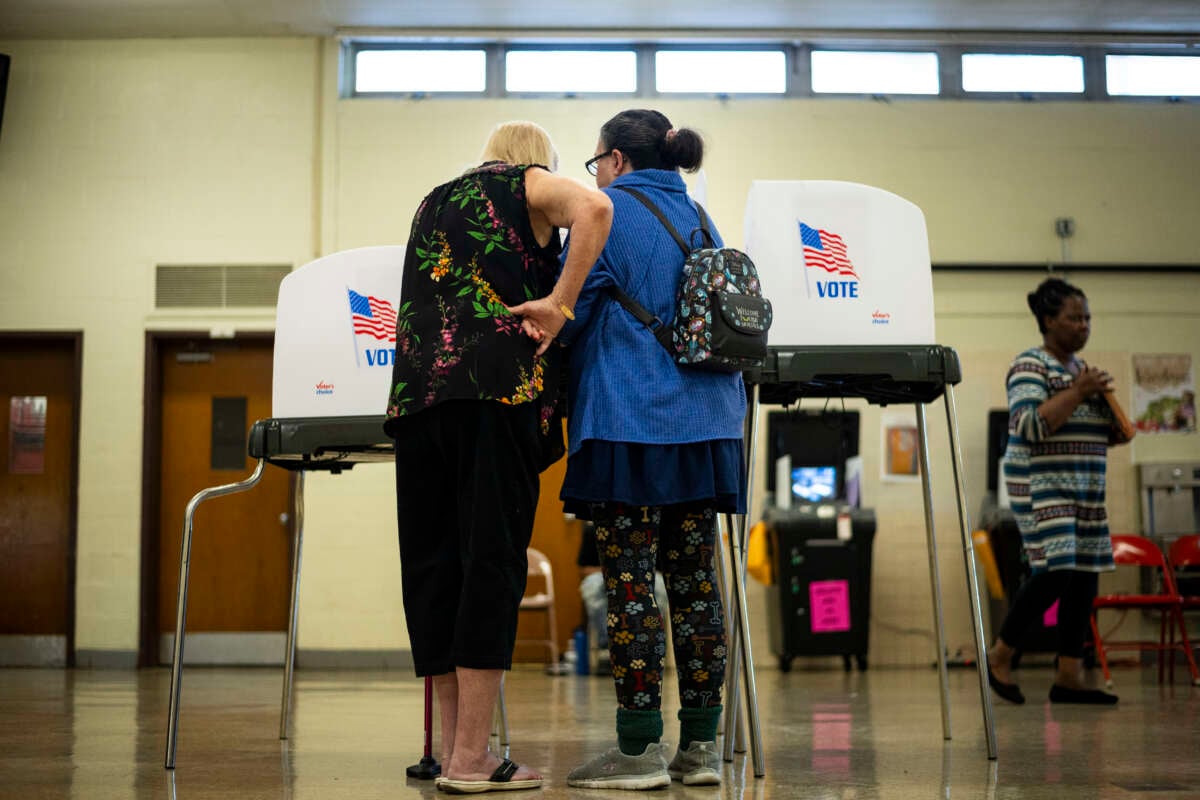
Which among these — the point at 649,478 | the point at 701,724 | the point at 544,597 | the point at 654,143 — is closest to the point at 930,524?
the point at 701,724

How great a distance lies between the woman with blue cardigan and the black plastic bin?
454 cm

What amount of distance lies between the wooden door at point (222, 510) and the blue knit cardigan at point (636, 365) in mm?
5485

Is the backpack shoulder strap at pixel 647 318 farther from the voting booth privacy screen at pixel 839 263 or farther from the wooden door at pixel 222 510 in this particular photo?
the wooden door at pixel 222 510

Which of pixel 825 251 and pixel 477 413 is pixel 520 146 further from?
pixel 825 251

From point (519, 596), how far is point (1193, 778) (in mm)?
1421

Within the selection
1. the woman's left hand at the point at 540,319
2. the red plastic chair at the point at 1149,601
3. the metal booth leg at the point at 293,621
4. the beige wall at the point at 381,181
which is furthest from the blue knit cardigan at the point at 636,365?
the beige wall at the point at 381,181

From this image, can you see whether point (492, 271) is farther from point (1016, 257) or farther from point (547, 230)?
point (1016, 257)

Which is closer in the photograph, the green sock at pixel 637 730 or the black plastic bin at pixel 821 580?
the green sock at pixel 637 730

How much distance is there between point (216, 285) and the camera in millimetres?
7566

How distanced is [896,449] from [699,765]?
213 inches

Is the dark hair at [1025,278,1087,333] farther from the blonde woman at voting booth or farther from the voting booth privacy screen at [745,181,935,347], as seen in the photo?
the blonde woman at voting booth

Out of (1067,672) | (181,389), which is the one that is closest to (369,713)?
(1067,672)

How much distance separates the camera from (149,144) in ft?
25.1

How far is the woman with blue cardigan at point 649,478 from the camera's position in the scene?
7.54 ft
